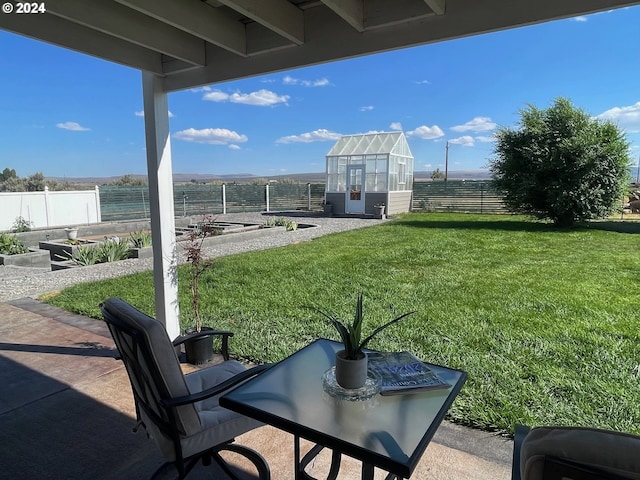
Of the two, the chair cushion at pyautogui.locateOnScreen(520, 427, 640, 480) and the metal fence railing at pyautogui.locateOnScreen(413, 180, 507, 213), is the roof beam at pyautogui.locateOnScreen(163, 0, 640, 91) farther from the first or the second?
the metal fence railing at pyautogui.locateOnScreen(413, 180, 507, 213)

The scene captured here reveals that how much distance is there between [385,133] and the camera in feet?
54.5

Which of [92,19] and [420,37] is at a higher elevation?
[92,19]

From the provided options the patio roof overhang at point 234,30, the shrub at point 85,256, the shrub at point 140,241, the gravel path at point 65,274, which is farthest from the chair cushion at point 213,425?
the shrub at point 140,241

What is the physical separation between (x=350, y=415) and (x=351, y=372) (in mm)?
150

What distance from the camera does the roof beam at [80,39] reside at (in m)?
2.03

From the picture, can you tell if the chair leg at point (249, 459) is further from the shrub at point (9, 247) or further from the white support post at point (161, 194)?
the shrub at point (9, 247)

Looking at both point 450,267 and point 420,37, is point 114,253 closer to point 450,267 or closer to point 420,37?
point 450,267

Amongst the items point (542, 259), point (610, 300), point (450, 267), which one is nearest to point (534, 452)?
point (610, 300)

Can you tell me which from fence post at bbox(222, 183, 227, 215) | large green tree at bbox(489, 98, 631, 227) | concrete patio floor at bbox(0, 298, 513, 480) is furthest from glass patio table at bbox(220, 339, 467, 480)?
fence post at bbox(222, 183, 227, 215)

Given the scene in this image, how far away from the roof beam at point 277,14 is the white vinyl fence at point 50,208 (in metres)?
12.0

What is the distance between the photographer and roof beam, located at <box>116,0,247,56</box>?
1986mm

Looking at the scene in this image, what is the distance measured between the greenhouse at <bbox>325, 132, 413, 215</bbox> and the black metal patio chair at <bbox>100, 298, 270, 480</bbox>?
14.3 meters

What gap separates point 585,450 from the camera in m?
0.70

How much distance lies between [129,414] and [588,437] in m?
2.49
